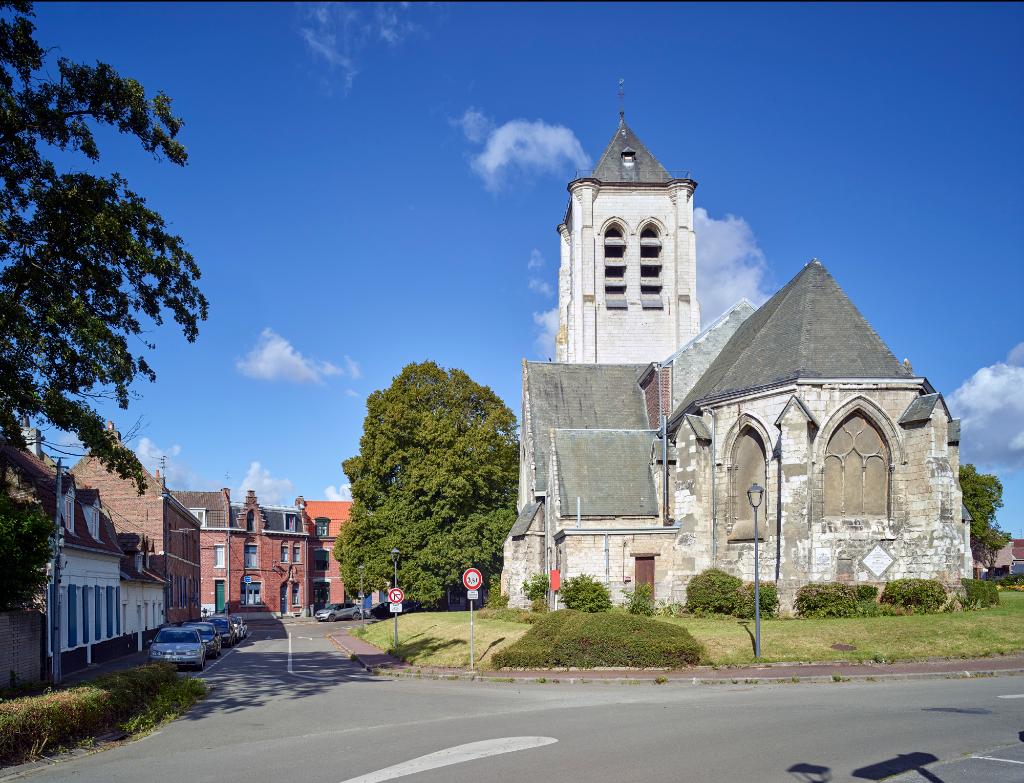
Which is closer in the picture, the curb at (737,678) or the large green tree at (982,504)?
the curb at (737,678)

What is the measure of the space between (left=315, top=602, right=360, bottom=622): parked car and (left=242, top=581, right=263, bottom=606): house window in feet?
25.9

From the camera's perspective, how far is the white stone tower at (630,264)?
45.7m

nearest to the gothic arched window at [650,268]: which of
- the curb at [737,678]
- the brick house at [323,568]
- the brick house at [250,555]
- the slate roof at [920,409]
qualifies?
the slate roof at [920,409]

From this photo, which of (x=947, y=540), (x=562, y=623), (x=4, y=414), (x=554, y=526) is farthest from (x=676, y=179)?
(x=4, y=414)

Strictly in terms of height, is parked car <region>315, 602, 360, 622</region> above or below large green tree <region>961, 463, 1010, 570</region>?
below

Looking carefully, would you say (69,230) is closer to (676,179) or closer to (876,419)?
(876,419)

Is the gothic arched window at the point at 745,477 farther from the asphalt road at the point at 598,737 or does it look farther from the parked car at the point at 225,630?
the parked car at the point at 225,630

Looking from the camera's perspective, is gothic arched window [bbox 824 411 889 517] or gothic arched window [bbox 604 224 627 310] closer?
gothic arched window [bbox 824 411 889 517]

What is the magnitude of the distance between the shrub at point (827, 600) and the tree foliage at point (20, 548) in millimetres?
20306

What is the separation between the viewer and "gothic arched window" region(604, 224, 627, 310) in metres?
46.1

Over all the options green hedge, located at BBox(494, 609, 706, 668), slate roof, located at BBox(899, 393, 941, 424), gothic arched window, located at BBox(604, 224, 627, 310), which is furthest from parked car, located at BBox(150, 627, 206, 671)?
gothic arched window, located at BBox(604, 224, 627, 310)

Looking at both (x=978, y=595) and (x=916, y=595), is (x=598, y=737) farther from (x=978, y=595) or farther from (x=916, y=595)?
(x=978, y=595)

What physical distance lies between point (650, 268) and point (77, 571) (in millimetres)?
30627

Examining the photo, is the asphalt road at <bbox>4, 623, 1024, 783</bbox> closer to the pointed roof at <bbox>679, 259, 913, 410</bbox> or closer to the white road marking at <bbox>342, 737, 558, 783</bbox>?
the white road marking at <bbox>342, 737, 558, 783</bbox>
